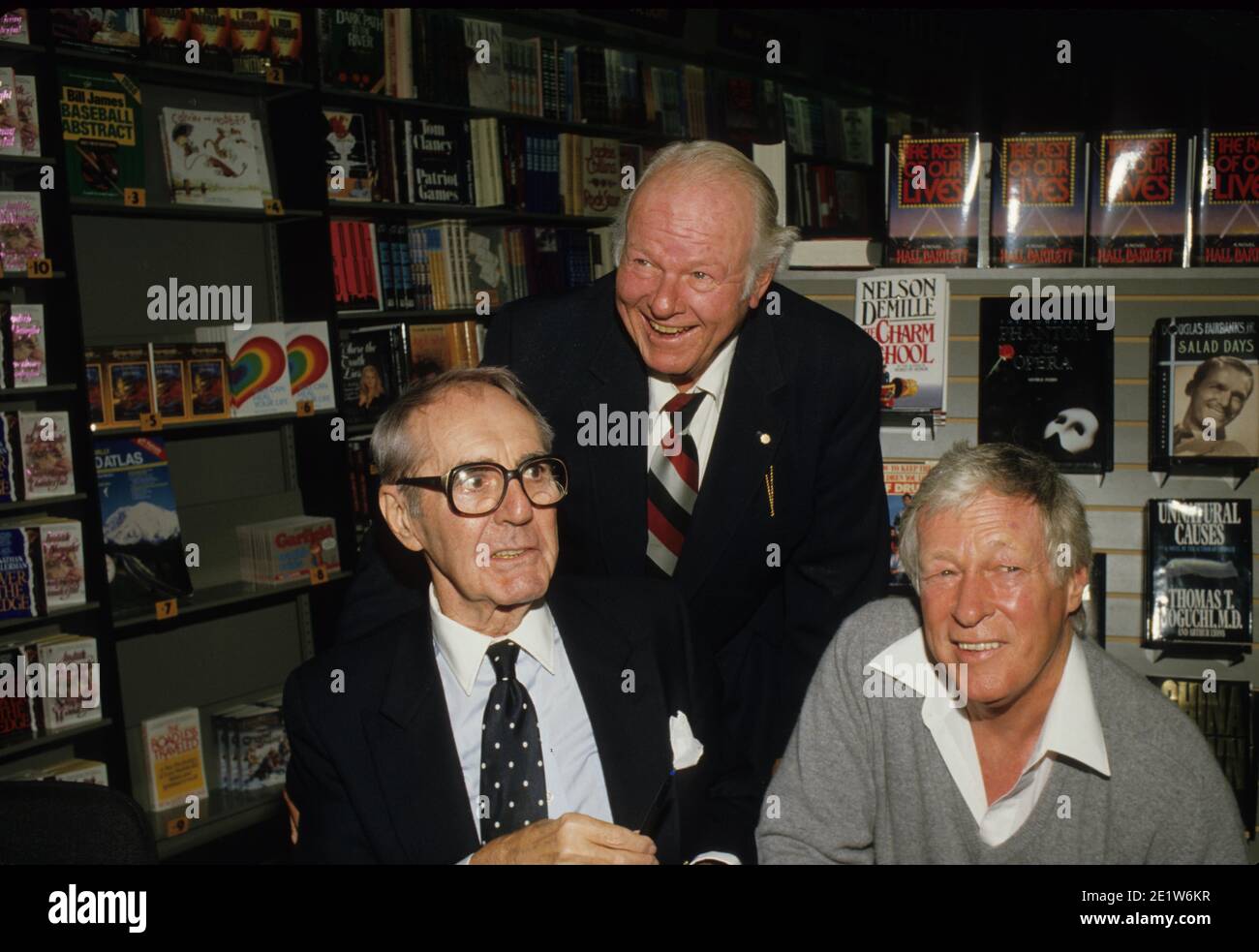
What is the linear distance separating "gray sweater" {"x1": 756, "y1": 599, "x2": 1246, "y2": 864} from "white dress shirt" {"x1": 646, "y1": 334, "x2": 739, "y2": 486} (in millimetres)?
555

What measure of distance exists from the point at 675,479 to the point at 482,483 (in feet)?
1.95

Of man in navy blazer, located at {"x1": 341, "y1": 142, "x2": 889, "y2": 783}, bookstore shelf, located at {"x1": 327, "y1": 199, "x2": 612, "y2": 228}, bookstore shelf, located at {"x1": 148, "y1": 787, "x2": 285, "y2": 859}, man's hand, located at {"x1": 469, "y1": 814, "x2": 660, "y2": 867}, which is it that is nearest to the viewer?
man's hand, located at {"x1": 469, "y1": 814, "x2": 660, "y2": 867}

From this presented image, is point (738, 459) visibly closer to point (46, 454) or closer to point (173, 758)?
point (46, 454)

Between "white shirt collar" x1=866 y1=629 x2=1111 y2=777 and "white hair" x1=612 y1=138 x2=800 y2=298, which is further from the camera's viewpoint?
"white hair" x1=612 y1=138 x2=800 y2=298

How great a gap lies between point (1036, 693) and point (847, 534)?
67cm

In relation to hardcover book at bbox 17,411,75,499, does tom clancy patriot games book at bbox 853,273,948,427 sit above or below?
above

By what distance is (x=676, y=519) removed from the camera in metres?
2.27

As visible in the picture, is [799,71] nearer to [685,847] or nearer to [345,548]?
[345,548]

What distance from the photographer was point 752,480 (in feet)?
7.27

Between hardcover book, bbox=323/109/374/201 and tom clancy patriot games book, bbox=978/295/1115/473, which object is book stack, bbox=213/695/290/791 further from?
tom clancy patriot games book, bbox=978/295/1115/473

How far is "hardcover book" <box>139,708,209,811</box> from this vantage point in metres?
3.88

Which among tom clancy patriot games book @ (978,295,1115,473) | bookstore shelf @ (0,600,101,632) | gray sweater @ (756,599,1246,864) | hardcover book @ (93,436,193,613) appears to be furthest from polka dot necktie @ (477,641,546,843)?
hardcover book @ (93,436,193,613)
